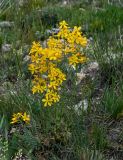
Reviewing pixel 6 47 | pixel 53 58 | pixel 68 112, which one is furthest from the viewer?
pixel 6 47

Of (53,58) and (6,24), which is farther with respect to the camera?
(6,24)

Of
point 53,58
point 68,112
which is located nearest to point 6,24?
point 68,112

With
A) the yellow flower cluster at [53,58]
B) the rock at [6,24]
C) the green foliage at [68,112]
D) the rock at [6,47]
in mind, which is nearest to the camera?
the yellow flower cluster at [53,58]

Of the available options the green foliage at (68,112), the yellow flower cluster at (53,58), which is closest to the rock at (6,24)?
the green foliage at (68,112)

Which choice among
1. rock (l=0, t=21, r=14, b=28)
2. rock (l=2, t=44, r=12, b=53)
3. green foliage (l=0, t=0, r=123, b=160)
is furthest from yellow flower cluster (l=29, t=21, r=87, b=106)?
rock (l=0, t=21, r=14, b=28)

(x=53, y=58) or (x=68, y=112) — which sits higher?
(x=53, y=58)

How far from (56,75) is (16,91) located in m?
1.02

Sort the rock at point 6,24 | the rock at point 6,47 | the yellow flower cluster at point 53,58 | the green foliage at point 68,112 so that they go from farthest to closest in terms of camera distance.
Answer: the rock at point 6,24
the rock at point 6,47
the green foliage at point 68,112
the yellow flower cluster at point 53,58

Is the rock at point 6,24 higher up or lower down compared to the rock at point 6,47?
higher up

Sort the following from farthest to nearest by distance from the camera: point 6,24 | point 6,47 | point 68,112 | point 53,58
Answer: point 6,24, point 6,47, point 68,112, point 53,58

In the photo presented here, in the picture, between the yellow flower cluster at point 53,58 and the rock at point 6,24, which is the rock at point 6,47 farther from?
the yellow flower cluster at point 53,58

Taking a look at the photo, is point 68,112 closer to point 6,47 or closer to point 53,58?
point 53,58

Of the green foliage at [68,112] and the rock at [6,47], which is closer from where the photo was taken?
the green foliage at [68,112]

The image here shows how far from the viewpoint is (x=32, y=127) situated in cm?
357
